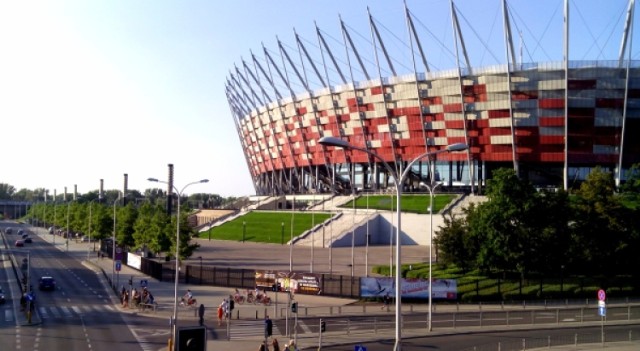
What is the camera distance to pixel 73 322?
3419 cm

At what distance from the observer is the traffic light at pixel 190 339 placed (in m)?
11.1

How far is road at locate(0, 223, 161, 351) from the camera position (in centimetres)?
2809

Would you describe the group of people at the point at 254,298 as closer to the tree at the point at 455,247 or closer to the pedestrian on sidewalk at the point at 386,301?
the pedestrian on sidewalk at the point at 386,301

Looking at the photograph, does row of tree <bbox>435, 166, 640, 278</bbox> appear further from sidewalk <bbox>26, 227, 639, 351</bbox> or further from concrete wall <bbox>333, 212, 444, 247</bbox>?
concrete wall <bbox>333, 212, 444, 247</bbox>

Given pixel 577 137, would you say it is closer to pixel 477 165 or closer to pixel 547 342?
pixel 477 165

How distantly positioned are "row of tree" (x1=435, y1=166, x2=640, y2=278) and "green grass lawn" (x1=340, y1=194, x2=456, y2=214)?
118 feet

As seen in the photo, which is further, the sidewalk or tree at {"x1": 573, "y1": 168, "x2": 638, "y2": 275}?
tree at {"x1": 573, "y1": 168, "x2": 638, "y2": 275}

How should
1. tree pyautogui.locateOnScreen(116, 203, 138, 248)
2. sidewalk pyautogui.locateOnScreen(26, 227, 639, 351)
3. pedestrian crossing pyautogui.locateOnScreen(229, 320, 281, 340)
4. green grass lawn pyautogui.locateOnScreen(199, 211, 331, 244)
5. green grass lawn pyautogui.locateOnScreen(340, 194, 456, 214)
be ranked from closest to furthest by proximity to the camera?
sidewalk pyautogui.locateOnScreen(26, 227, 639, 351) < pedestrian crossing pyautogui.locateOnScreen(229, 320, 281, 340) < tree pyautogui.locateOnScreen(116, 203, 138, 248) < green grass lawn pyautogui.locateOnScreen(199, 211, 331, 244) < green grass lawn pyautogui.locateOnScreen(340, 194, 456, 214)

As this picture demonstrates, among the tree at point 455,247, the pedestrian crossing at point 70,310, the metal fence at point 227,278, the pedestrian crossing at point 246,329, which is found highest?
the tree at point 455,247

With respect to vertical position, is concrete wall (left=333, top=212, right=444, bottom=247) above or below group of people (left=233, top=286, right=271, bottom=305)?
above

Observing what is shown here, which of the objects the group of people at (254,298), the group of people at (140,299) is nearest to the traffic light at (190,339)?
the group of people at (140,299)

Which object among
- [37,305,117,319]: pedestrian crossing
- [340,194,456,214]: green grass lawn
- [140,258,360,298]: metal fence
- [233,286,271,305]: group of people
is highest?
[340,194,456,214]: green grass lawn

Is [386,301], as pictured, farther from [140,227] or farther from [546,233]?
[140,227]

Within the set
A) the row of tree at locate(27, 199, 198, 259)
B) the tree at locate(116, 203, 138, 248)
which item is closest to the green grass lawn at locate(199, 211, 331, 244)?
the row of tree at locate(27, 199, 198, 259)
